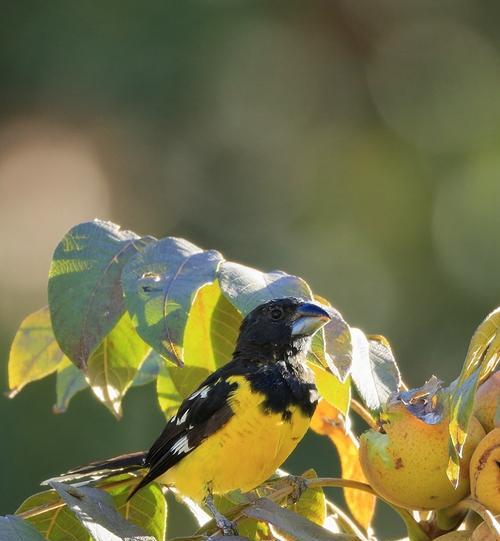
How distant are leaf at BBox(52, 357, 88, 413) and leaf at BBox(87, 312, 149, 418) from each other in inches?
11.1

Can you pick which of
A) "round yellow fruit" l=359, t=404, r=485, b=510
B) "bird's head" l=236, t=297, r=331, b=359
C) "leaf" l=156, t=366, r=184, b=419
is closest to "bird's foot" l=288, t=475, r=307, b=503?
"round yellow fruit" l=359, t=404, r=485, b=510

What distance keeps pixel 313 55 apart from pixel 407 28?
2.54 ft

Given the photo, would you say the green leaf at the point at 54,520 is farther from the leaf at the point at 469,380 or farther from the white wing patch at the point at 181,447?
the leaf at the point at 469,380

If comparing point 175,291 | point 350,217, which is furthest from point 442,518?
point 350,217

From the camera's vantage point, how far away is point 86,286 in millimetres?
2111

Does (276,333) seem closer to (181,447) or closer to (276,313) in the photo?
(276,313)

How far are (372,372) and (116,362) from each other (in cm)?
66

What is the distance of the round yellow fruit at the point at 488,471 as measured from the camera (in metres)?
1.83

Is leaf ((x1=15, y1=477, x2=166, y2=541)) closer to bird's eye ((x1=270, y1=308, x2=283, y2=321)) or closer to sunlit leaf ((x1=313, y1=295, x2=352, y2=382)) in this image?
sunlit leaf ((x1=313, y1=295, x2=352, y2=382))

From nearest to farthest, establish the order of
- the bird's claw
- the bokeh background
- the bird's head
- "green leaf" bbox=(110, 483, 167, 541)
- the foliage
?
the foliage
the bird's claw
"green leaf" bbox=(110, 483, 167, 541)
the bird's head
the bokeh background

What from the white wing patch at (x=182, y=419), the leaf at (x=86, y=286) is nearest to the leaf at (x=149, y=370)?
the white wing patch at (x=182, y=419)

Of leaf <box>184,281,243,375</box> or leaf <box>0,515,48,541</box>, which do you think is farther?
leaf <box>184,281,243,375</box>

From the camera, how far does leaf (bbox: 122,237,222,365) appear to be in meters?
1.89

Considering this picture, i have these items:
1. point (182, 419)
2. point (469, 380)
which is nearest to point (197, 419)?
point (182, 419)
